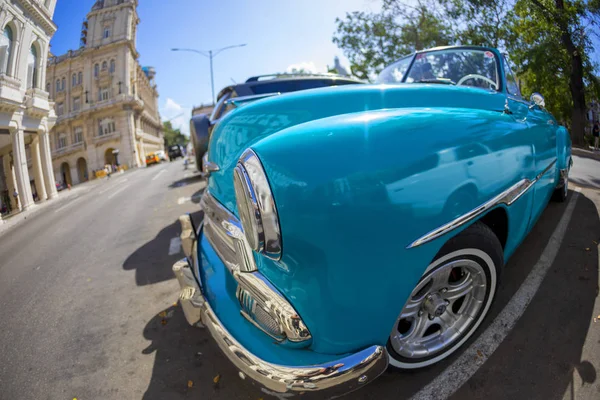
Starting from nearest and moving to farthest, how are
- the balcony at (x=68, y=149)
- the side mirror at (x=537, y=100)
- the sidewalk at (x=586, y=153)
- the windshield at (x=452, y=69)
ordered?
the windshield at (x=452, y=69)
the side mirror at (x=537, y=100)
the sidewalk at (x=586, y=153)
the balcony at (x=68, y=149)

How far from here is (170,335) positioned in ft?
6.93

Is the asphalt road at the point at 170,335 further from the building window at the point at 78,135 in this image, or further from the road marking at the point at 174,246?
the building window at the point at 78,135

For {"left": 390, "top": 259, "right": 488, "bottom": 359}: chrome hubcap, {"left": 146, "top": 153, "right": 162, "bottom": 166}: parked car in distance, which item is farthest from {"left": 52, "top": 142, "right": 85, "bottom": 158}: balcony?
{"left": 146, "top": 153, "right": 162, "bottom": 166}: parked car in distance

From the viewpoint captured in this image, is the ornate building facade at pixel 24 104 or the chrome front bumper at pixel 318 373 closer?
the chrome front bumper at pixel 318 373

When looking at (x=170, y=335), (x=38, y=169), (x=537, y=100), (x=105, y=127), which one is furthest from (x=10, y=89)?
(x=105, y=127)

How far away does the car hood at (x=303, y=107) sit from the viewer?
1636 millimetres

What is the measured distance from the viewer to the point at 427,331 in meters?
1.59

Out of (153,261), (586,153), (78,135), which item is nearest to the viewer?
(153,261)

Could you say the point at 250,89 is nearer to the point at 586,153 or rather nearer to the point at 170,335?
the point at 170,335

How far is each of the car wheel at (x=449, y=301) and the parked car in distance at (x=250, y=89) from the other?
3.70 meters

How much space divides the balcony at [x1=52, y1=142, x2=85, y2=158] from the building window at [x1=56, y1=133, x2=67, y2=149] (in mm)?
141

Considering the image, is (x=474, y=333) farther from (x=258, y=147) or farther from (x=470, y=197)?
(x=258, y=147)

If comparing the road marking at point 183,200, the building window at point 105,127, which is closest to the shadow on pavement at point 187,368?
the road marking at point 183,200

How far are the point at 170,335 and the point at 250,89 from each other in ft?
13.2
